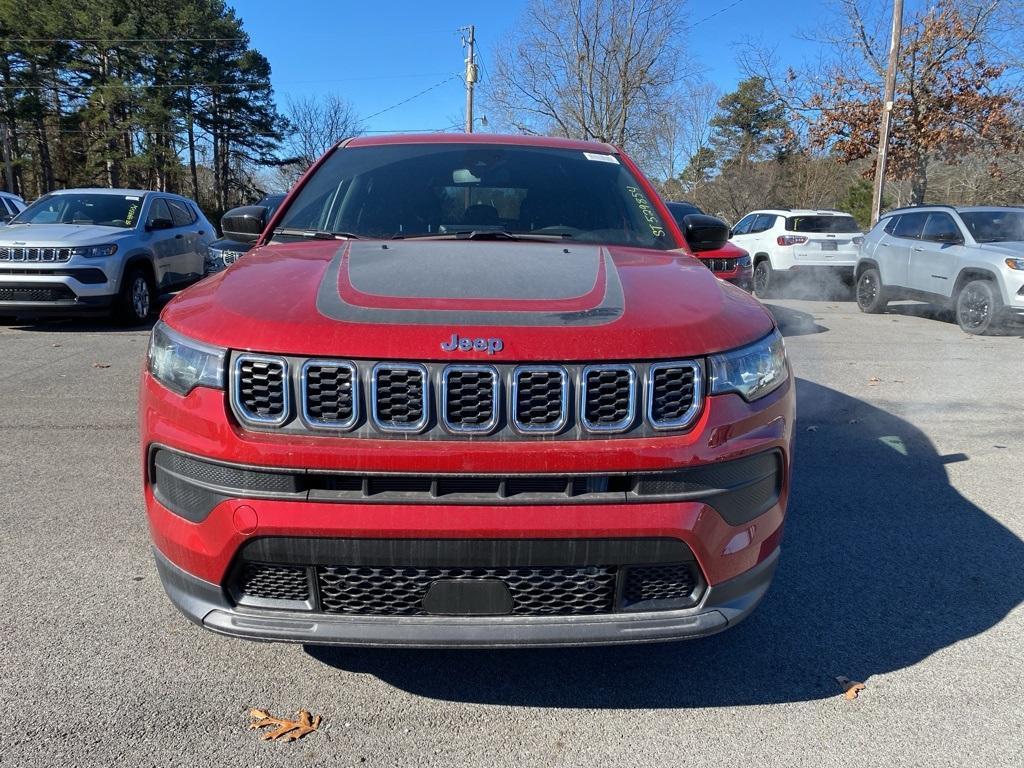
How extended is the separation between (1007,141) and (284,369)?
2502cm

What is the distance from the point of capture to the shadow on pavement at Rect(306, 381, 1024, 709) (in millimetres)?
2504

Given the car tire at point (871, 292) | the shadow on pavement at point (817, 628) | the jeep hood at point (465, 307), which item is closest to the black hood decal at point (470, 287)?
the jeep hood at point (465, 307)

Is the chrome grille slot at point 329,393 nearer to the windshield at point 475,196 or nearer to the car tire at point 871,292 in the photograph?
the windshield at point 475,196

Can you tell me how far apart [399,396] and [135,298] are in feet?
30.2

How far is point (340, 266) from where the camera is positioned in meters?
2.50

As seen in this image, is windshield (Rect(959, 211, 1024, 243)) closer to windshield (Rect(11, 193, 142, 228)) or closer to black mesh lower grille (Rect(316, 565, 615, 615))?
black mesh lower grille (Rect(316, 565, 615, 615))

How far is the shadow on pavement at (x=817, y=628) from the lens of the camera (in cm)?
250

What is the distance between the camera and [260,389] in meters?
2.01

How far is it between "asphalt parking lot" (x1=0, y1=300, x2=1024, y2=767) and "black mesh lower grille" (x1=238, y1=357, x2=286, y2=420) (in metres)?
0.97

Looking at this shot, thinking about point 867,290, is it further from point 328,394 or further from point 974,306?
point 328,394

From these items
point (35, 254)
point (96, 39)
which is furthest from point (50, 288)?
point (96, 39)

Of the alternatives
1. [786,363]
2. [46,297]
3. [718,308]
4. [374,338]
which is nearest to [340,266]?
[374,338]

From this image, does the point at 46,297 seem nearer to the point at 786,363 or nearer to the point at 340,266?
the point at 340,266

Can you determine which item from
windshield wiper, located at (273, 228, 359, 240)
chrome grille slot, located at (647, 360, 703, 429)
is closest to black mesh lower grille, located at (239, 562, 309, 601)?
chrome grille slot, located at (647, 360, 703, 429)
